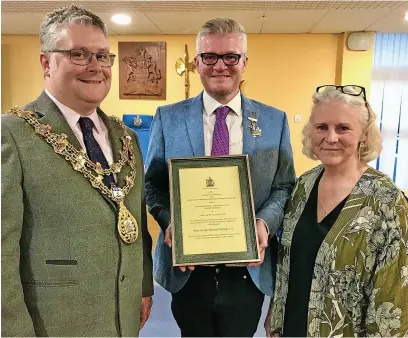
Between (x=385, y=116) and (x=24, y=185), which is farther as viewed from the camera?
(x=385, y=116)

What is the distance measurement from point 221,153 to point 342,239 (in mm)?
512

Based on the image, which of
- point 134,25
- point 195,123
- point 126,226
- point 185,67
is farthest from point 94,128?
point 185,67

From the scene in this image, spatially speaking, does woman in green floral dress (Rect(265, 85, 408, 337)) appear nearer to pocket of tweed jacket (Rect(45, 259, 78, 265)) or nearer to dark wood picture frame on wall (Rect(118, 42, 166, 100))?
pocket of tweed jacket (Rect(45, 259, 78, 265))

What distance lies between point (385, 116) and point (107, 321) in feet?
17.9

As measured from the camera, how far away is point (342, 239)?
119cm

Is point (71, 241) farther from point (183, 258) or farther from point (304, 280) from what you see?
point (304, 280)

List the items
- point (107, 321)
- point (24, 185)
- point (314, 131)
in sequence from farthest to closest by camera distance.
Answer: point (314, 131) → point (107, 321) → point (24, 185)

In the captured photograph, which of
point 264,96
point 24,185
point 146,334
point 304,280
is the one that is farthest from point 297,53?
Answer: point 24,185

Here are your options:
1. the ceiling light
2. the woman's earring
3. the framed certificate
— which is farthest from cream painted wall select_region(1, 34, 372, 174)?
the framed certificate

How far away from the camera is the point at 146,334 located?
2.40 metres

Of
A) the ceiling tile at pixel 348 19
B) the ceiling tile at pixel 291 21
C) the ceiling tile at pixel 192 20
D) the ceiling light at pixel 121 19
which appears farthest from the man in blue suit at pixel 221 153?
the ceiling light at pixel 121 19

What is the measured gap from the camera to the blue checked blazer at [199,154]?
1.44 m

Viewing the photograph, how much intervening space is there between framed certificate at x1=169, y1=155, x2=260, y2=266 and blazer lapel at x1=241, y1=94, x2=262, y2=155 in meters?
0.11

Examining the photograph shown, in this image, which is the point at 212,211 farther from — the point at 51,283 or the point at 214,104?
the point at 51,283
